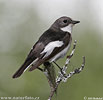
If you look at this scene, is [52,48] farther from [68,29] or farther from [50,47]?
[68,29]

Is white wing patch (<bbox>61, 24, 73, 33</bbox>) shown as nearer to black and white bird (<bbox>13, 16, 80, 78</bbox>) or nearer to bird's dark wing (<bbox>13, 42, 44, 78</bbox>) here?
black and white bird (<bbox>13, 16, 80, 78</bbox>)

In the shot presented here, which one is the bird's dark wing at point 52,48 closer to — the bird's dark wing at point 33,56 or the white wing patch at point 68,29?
the bird's dark wing at point 33,56

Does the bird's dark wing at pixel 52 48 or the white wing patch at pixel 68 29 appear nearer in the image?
the bird's dark wing at pixel 52 48

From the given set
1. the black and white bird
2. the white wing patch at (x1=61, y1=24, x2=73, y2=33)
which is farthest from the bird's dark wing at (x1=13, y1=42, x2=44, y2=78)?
the white wing patch at (x1=61, y1=24, x2=73, y2=33)

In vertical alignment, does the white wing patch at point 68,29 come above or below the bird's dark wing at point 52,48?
below

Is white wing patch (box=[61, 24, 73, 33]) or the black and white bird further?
white wing patch (box=[61, 24, 73, 33])

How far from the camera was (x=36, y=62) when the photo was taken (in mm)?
5258

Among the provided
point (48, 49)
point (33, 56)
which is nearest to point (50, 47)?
point (48, 49)

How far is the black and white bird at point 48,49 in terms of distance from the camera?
5296 mm

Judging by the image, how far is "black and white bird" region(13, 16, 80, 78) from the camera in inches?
209

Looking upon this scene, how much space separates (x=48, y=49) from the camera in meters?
5.42

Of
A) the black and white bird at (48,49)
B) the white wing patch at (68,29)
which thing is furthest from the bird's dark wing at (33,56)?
the white wing patch at (68,29)

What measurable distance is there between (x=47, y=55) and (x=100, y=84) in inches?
108

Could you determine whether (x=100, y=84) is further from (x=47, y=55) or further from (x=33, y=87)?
(x=47, y=55)
